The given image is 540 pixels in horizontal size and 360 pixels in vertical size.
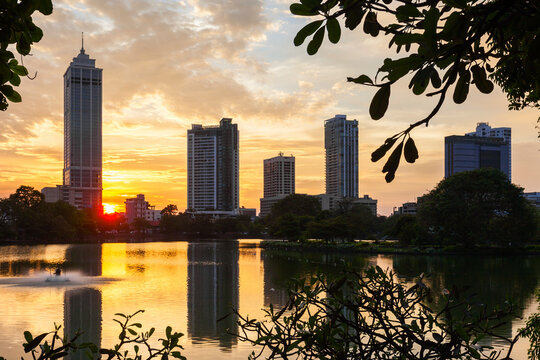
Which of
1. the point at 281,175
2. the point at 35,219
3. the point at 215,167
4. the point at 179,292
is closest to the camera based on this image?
the point at 179,292

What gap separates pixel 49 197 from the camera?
146 metres

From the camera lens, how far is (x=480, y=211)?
37.9m

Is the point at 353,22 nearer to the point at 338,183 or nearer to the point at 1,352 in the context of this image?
the point at 1,352

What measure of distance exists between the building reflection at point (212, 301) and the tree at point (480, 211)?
683 inches

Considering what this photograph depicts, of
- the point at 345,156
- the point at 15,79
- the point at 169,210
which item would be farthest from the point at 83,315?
the point at 345,156

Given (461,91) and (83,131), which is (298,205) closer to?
(461,91)

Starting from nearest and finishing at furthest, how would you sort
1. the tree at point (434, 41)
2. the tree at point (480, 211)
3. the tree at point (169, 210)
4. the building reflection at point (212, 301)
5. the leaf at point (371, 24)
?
Answer: the tree at point (434, 41) → the leaf at point (371, 24) → the building reflection at point (212, 301) → the tree at point (480, 211) → the tree at point (169, 210)

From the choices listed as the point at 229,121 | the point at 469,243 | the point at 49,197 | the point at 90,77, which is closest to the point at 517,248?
the point at 469,243

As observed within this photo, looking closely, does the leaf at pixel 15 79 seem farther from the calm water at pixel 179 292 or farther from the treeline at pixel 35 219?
the treeline at pixel 35 219

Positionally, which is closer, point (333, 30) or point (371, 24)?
point (333, 30)

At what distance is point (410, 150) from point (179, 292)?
20.1 metres

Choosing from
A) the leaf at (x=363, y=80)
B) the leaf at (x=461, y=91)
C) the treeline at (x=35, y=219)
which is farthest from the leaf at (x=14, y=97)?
the treeline at (x=35, y=219)

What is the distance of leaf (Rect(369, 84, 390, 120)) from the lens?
3.96 feet

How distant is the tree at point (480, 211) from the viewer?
37.8m
